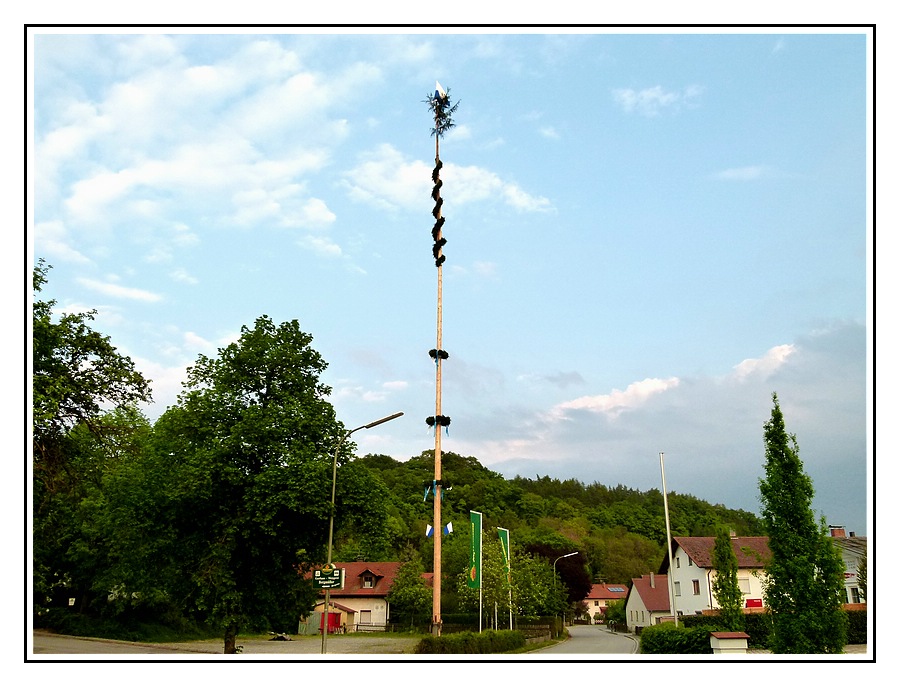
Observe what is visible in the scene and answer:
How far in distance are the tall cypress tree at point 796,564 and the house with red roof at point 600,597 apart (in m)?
73.2

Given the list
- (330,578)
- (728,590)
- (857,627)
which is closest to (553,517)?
(857,627)

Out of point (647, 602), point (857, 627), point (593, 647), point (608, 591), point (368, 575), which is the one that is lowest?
point (608, 591)

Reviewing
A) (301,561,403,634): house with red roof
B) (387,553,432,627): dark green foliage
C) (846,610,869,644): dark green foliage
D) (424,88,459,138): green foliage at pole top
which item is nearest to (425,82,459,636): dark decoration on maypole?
(424,88,459,138): green foliage at pole top

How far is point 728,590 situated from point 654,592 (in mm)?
32208

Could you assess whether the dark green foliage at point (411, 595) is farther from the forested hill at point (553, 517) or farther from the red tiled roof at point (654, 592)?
the red tiled roof at point (654, 592)

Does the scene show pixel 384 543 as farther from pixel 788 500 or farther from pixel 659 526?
pixel 659 526

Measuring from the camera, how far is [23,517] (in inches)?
533

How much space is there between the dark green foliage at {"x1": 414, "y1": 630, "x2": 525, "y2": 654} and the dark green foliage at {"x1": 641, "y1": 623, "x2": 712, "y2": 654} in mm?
5184

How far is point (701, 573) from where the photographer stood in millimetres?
51219

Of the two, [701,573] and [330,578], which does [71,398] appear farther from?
[701,573]

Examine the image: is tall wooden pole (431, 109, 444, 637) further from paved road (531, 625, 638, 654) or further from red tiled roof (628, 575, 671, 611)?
red tiled roof (628, 575, 671, 611)

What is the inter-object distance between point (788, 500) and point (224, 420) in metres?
19.6

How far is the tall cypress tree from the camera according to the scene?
23219mm
